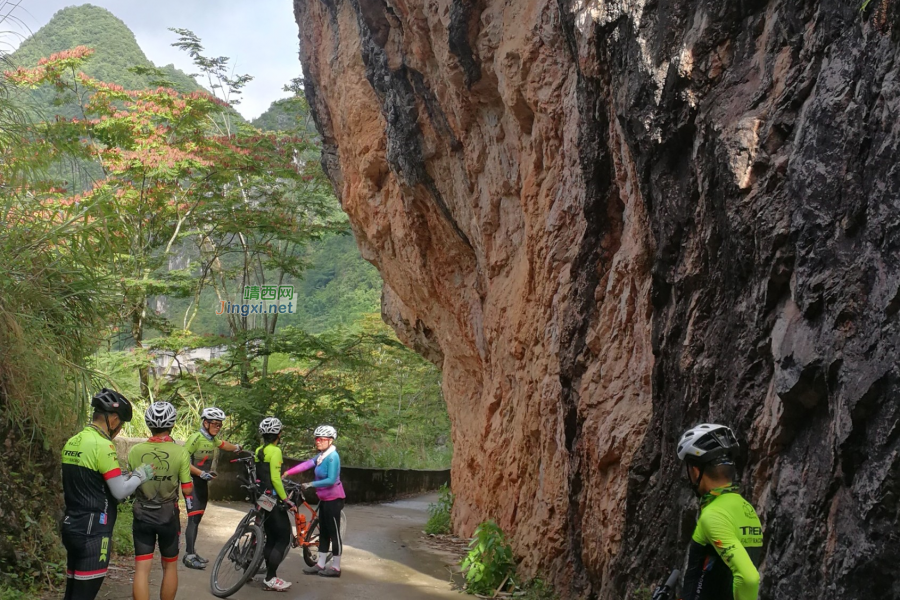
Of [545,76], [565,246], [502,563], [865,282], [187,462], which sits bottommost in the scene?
[502,563]

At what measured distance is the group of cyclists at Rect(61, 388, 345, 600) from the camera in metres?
5.21

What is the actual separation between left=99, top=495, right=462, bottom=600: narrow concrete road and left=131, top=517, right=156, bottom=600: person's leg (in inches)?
62.3

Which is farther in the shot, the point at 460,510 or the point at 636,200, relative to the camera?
the point at 460,510

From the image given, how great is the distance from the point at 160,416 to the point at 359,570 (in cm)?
454

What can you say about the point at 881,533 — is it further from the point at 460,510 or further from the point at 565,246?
the point at 460,510

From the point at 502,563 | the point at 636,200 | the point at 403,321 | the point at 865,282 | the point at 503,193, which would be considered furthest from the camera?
the point at 403,321

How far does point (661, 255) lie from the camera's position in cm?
643

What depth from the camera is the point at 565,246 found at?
884 cm

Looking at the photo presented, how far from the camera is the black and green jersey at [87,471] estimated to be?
519 centimetres

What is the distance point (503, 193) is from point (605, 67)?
391cm

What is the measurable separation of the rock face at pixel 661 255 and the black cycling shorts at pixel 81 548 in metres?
4.05

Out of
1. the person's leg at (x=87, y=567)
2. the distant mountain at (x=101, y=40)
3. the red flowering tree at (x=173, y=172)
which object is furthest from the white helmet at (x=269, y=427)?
the distant mountain at (x=101, y=40)

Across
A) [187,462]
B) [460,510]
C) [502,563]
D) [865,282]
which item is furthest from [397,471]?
[865,282]

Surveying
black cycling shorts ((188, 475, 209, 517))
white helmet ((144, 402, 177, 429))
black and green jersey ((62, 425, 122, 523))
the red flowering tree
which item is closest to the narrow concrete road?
black cycling shorts ((188, 475, 209, 517))
